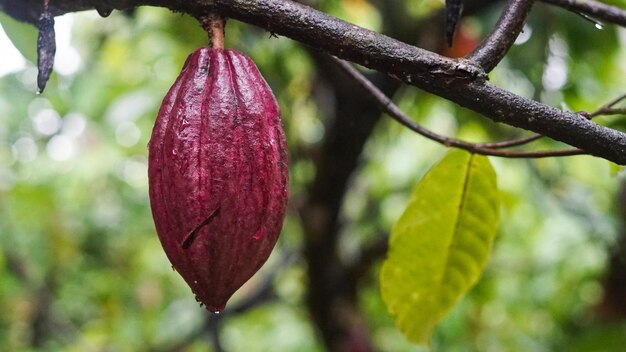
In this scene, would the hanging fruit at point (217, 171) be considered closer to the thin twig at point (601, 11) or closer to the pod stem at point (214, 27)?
the pod stem at point (214, 27)

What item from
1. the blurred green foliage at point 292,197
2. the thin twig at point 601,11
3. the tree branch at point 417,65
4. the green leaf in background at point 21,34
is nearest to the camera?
the tree branch at point 417,65

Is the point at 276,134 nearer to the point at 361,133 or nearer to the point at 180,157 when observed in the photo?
the point at 180,157

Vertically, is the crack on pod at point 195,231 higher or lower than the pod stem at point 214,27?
lower

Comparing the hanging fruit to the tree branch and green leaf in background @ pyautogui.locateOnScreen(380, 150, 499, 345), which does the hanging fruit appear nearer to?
the tree branch

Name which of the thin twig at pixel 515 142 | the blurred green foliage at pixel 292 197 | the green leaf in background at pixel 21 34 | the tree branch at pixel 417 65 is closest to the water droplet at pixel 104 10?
the tree branch at pixel 417 65

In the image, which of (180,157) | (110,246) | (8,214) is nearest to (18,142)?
(8,214)

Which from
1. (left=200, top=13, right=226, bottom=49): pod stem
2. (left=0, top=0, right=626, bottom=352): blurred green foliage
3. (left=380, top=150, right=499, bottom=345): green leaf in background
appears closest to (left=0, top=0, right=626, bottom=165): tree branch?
(left=200, top=13, right=226, bottom=49): pod stem
